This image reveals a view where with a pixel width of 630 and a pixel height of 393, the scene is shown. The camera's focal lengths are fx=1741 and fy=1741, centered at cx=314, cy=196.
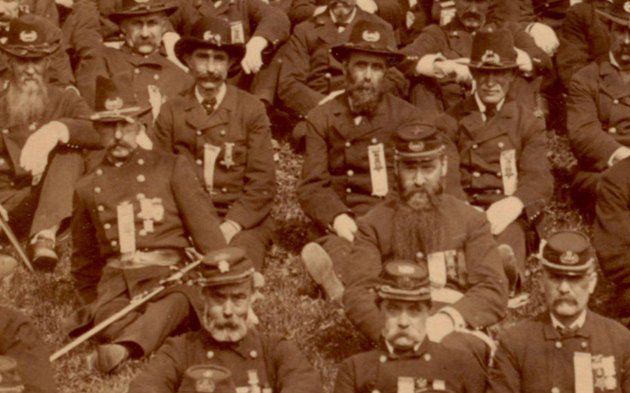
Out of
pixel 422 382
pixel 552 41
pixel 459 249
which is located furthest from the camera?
pixel 552 41

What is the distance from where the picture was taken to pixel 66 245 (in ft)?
44.6

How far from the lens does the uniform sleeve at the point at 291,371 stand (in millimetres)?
10430

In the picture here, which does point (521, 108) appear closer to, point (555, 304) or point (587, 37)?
point (587, 37)

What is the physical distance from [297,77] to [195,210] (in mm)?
2976

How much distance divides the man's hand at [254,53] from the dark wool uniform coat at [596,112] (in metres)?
2.73

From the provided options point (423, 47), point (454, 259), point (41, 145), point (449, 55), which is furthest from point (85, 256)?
point (449, 55)

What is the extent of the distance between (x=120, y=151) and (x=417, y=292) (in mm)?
2977

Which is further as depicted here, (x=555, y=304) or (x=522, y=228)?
(x=522, y=228)

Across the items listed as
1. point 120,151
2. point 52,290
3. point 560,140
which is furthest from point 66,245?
point 560,140

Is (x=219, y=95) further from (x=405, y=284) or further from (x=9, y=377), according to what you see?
(x=9, y=377)

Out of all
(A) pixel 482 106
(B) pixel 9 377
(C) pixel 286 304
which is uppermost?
(B) pixel 9 377

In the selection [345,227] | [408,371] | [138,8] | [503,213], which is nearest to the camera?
[408,371]

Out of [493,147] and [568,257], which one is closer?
[568,257]

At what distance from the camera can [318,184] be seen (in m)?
13.3
